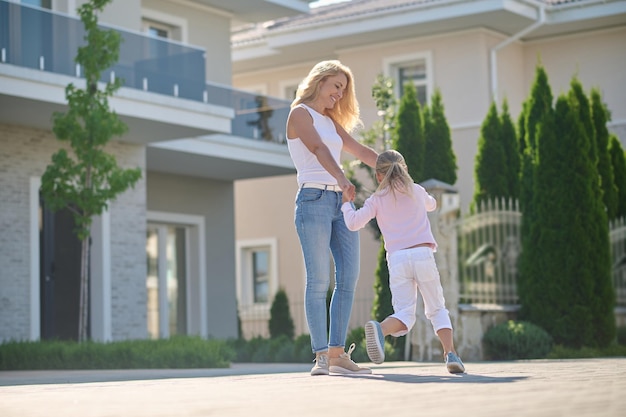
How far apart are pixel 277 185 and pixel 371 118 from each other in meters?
4.05

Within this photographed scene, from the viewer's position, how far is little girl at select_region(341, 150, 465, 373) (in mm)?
7965

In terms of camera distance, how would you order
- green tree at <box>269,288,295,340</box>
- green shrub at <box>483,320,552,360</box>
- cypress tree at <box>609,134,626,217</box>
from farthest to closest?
green tree at <box>269,288,295,340</box>
cypress tree at <box>609,134,626,217</box>
green shrub at <box>483,320,552,360</box>

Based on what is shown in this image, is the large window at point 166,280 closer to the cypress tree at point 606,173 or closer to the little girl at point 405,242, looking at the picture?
the cypress tree at point 606,173

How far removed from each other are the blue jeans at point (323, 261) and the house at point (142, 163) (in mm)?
9581

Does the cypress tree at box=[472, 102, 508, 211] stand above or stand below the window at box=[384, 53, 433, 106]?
below

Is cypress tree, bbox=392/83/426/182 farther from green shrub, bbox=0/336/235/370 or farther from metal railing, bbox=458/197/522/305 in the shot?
green shrub, bbox=0/336/235/370

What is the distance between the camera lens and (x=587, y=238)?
17188 mm

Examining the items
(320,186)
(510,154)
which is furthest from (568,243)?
(320,186)

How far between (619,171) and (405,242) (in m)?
13.4

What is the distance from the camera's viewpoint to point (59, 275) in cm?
1952

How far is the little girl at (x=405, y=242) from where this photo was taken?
7.96 m

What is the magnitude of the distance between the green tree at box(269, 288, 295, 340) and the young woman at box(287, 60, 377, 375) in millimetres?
17475

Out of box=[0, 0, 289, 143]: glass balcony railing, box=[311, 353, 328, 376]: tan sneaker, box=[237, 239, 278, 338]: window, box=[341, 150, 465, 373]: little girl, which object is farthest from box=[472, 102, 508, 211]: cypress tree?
box=[311, 353, 328, 376]: tan sneaker

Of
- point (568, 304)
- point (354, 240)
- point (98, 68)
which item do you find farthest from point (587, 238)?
point (354, 240)
